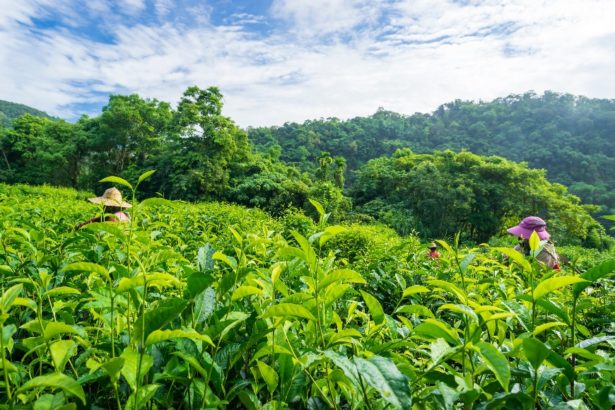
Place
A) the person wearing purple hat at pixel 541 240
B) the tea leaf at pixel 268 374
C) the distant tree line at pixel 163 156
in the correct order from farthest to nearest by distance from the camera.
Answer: the distant tree line at pixel 163 156, the person wearing purple hat at pixel 541 240, the tea leaf at pixel 268 374

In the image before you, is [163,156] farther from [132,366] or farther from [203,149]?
[132,366]

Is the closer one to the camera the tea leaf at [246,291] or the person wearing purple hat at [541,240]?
the tea leaf at [246,291]

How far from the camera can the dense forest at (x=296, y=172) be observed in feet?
74.2

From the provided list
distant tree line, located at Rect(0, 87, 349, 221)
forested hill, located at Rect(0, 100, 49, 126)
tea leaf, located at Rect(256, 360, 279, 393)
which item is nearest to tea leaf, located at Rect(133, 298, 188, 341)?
tea leaf, located at Rect(256, 360, 279, 393)

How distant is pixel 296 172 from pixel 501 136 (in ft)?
124

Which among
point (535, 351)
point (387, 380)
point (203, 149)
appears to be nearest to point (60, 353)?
point (387, 380)

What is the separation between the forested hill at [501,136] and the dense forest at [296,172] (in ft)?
1.03

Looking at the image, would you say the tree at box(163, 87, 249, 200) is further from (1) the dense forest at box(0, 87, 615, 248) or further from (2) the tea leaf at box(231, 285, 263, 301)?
(2) the tea leaf at box(231, 285, 263, 301)

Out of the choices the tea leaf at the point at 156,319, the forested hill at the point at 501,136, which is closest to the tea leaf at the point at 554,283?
the tea leaf at the point at 156,319

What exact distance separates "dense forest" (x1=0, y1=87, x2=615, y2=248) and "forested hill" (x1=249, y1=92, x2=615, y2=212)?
1.03ft

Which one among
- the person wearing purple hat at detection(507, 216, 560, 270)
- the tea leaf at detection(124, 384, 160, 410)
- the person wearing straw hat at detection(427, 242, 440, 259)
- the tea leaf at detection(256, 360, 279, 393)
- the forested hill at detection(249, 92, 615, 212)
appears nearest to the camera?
the tea leaf at detection(124, 384, 160, 410)

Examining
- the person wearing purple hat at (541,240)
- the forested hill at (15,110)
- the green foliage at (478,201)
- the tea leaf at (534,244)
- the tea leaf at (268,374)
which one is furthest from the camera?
the forested hill at (15,110)

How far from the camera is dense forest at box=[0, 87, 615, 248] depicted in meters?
22.6

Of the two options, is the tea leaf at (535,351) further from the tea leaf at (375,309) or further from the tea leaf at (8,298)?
the tea leaf at (8,298)
